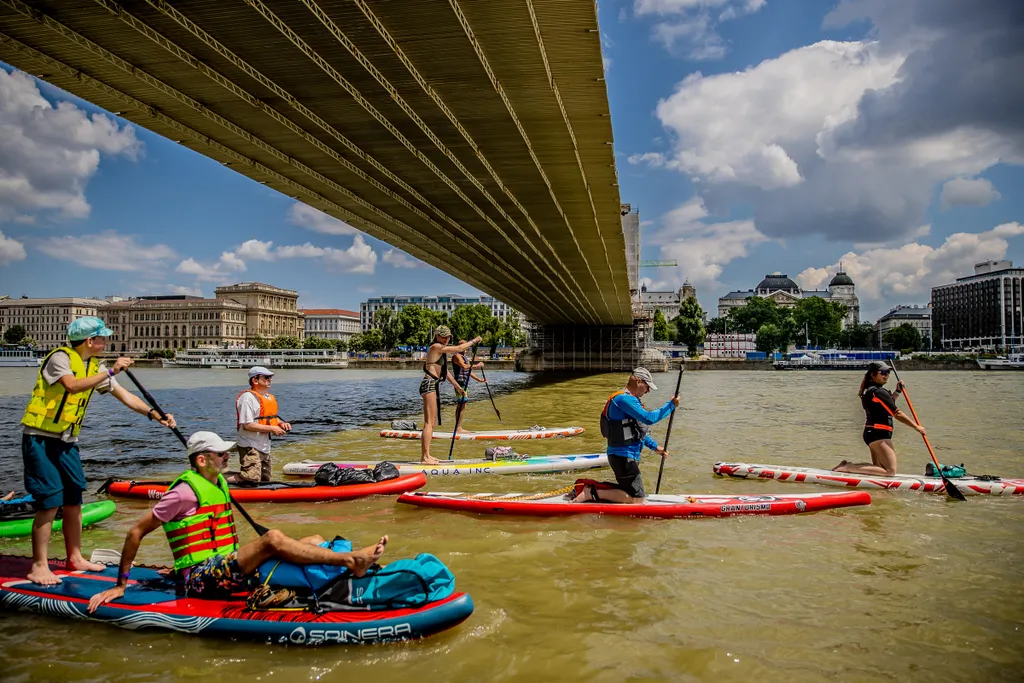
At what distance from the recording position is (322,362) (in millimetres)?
112125

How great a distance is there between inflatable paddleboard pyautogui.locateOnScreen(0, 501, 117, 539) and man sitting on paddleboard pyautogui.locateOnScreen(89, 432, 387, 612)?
3.40 meters

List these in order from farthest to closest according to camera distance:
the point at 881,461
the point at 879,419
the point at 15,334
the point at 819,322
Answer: the point at 819,322 → the point at 15,334 → the point at 881,461 → the point at 879,419

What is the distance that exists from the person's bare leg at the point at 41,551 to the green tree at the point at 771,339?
458 feet

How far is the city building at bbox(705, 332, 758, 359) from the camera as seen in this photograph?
163125 millimetres

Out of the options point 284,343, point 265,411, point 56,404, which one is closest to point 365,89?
point 265,411

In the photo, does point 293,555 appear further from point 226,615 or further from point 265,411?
point 265,411

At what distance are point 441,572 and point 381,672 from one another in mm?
806

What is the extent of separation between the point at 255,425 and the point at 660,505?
555 cm

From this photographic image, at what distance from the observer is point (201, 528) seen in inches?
186

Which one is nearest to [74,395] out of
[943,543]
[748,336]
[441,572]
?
[441,572]

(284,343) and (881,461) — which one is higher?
Answer: (284,343)

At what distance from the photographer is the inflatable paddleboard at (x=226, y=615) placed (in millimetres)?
4438

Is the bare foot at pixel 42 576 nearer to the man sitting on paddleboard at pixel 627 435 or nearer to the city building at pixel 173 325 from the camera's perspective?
the man sitting on paddleboard at pixel 627 435

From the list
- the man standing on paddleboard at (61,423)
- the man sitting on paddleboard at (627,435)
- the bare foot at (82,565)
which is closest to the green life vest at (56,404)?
the man standing on paddleboard at (61,423)
